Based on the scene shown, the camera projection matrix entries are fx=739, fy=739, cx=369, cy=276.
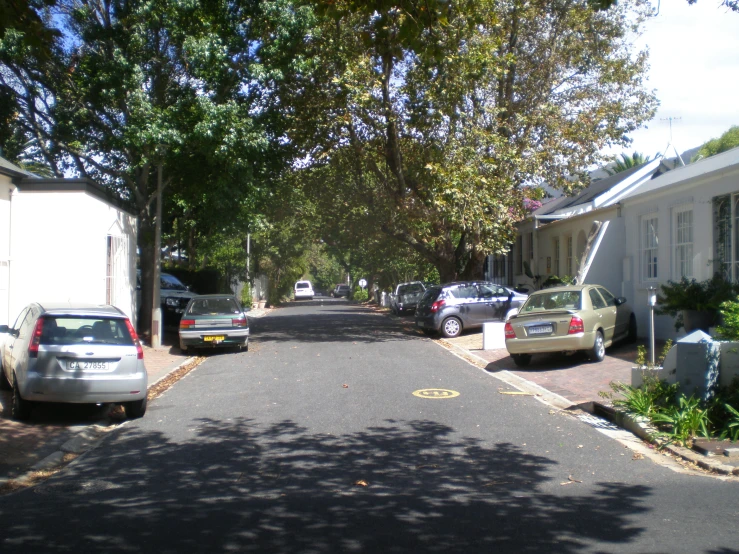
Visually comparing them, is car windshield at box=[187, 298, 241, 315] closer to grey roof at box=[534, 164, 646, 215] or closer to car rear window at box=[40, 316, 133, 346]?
car rear window at box=[40, 316, 133, 346]

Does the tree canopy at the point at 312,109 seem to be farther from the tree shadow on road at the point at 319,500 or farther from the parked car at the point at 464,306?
the tree shadow on road at the point at 319,500

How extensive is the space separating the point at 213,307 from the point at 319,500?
13.2 meters

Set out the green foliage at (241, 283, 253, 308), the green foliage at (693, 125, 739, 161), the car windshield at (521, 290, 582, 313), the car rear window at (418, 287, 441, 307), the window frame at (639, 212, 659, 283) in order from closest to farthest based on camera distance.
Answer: the car windshield at (521, 290, 582, 313) < the window frame at (639, 212, 659, 283) < the car rear window at (418, 287, 441, 307) < the green foliage at (693, 125, 739, 161) < the green foliage at (241, 283, 253, 308)

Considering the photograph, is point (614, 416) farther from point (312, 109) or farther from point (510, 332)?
point (312, 109)

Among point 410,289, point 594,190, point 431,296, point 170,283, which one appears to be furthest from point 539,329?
point 410,289

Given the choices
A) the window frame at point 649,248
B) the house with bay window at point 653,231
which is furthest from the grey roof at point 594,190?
the window frame at point 649,248

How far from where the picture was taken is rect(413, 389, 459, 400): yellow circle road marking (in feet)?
38.5

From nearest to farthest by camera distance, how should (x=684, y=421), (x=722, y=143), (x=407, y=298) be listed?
(x=684, y=421), (x=722, y=143), (x=407, y=298)

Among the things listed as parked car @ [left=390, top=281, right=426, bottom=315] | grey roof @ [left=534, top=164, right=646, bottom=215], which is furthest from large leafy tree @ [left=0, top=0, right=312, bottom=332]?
parked car @ [left=390, top=281, right=426, bottom=315]

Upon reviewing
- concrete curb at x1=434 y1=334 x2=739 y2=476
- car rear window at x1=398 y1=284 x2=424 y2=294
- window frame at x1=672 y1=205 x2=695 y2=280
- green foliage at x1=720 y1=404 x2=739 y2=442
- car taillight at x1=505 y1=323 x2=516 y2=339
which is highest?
window frame at x1=672 y1=205 x2=695 y2=280

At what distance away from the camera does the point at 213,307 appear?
19062 mm

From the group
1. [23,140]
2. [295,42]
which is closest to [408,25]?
[295,42]

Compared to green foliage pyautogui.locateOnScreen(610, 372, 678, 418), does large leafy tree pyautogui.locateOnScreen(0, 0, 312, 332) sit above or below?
above

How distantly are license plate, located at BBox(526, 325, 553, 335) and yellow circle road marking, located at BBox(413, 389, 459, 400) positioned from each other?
3.09 meters
